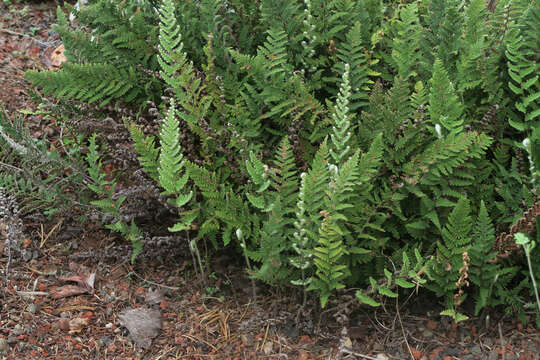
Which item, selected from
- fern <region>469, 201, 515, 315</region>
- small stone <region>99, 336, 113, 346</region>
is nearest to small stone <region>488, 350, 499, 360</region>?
fern <region>469, 201, 515, 315</region>

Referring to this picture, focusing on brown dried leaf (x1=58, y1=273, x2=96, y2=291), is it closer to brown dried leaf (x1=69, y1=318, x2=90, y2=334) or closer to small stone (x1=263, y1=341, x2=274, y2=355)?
Result: brown dried leaf (x1=69, y1=318, x2=90, y2=334)

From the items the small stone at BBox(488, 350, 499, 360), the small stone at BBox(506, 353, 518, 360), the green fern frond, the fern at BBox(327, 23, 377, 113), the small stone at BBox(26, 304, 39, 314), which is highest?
the fern at BBox(327, 23, 377, 113)

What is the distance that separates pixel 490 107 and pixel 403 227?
831 mm

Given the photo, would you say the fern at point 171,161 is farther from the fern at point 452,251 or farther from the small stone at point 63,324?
the fern at point 452,251

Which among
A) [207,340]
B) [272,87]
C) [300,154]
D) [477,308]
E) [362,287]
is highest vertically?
[272,87]

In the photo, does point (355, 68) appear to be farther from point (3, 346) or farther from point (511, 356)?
point (3, 346)

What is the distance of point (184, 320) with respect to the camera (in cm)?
300

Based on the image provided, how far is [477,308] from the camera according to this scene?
274cm

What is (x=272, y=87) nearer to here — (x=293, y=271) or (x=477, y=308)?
(x=293, y=271)

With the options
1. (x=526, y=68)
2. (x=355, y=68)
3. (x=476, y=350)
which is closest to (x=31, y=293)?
(x=355, y=68)

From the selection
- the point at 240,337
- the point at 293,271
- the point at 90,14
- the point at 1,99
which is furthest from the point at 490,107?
the point at 1,99

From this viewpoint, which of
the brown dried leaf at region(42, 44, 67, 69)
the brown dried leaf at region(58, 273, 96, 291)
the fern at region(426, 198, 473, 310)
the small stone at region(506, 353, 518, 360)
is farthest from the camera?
the brown dried leaf at region(42, 44, 67, 69)

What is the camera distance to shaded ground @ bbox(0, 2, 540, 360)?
2820 millimetres

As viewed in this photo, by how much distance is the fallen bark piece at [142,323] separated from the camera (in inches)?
113
